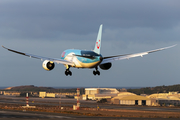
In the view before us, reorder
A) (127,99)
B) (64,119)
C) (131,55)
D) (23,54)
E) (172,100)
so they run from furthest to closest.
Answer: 1. (172,100)
2. (127,99)
3. (131,55)
4. (23,54)
5. (64,119)

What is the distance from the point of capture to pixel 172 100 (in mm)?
178875

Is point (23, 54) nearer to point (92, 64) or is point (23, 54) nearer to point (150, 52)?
point (92, 64)

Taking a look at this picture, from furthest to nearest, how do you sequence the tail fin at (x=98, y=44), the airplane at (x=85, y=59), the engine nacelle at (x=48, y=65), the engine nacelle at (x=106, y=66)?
the engine nacelle at (x=106, y=66), the engine nacelle at (x=48, y=65), the tail fin at (x=98, y=44), the airplane at (x=85, y=59)

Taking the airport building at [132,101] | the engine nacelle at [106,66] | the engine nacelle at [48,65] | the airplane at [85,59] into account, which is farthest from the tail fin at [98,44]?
the airport building at [132,101]

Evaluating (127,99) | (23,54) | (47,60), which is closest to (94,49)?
(47,60)

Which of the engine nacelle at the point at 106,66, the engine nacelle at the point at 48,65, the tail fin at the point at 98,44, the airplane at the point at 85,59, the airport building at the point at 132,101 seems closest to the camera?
the airplane at the point at 85,59

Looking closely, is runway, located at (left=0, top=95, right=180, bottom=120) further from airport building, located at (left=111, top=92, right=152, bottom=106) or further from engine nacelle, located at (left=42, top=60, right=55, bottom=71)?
airport building, located at (left=111, top=92, right=152, bottom=106)

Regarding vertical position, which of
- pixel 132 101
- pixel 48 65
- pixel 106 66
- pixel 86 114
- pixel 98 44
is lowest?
pixel 86 114

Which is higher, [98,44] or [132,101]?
[98,44]

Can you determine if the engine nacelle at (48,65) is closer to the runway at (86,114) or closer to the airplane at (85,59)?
the airplane at (85,59)

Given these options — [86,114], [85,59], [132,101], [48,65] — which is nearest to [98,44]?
[85,59]

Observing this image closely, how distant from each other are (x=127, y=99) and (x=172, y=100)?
1154 inches

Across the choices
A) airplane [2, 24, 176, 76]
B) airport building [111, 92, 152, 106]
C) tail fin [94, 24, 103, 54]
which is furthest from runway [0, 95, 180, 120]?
airport building [111, 92, 152, 106]

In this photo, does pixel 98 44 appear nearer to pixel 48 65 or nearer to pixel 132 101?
pixel 48 65
